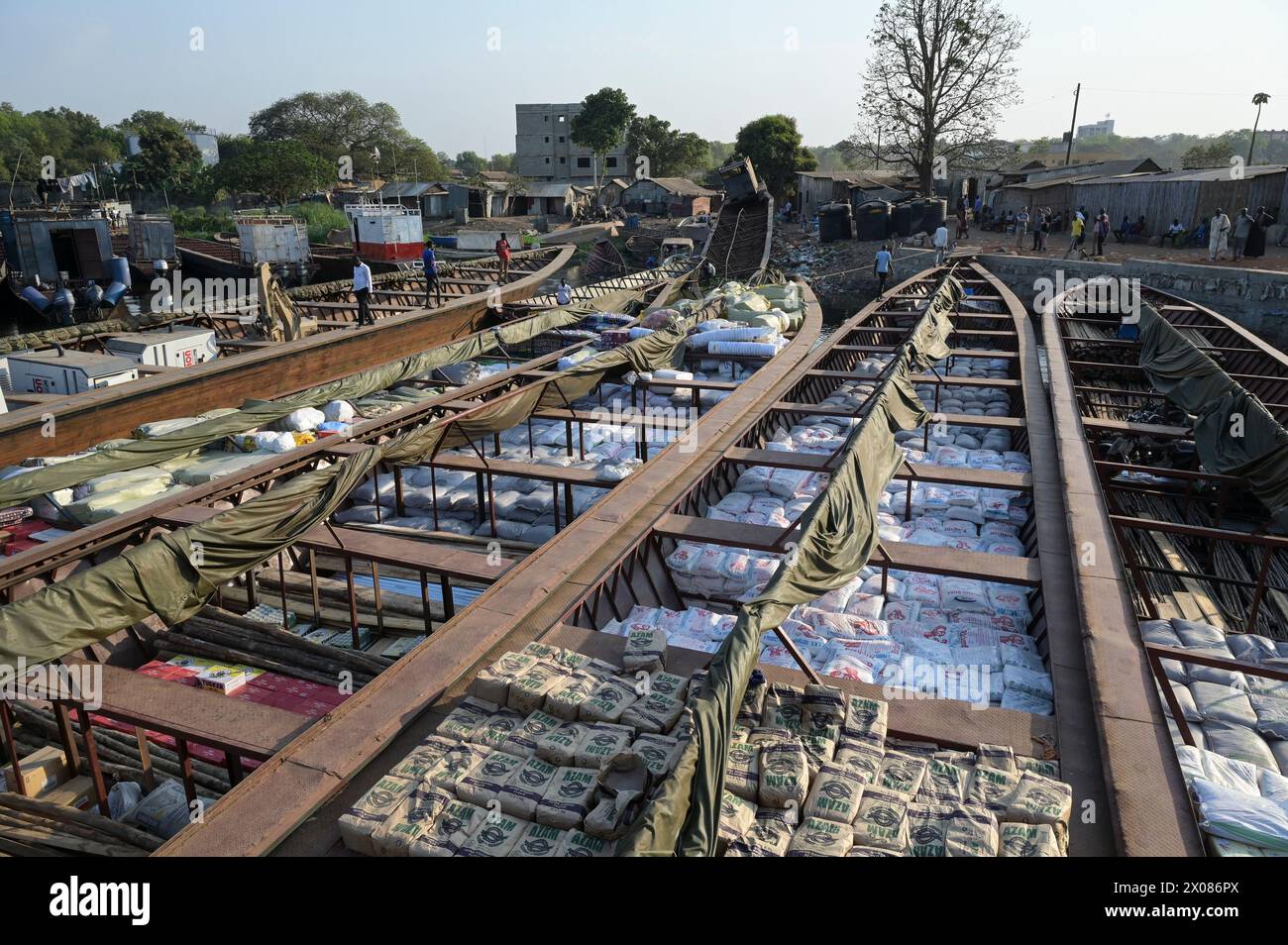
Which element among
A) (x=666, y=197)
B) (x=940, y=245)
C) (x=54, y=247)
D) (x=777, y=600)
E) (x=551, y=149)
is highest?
(x=551, y=149)

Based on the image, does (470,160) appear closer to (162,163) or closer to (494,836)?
(162,163)

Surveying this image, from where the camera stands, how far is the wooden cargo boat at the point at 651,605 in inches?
→ 173

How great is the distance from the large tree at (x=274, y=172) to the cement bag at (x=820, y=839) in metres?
62.1

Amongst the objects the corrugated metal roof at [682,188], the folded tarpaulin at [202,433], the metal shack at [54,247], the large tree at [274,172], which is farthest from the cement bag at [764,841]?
the large tree at [274,172]

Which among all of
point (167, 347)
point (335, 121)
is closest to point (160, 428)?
point (167, 347)

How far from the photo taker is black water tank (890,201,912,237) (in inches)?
1294

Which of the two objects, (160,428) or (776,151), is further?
(776,151)

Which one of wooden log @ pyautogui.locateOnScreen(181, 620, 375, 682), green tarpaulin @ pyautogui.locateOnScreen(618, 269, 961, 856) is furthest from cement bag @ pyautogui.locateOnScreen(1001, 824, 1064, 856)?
wooden log @ pyautogui.locateOnScreen(181, 620, 375, 682)

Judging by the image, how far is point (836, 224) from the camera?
34.8 meters

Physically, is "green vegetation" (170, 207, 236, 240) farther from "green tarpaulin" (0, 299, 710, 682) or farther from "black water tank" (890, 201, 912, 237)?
"green tarpaulin" (0, 299, 710, 682)

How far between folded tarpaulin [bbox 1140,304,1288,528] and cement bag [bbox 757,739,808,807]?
20.8 ft

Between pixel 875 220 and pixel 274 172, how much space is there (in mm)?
42762

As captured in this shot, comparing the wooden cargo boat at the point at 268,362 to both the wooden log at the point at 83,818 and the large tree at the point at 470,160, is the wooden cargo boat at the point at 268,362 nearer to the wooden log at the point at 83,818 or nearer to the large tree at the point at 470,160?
the wooden log at the point at 83,818

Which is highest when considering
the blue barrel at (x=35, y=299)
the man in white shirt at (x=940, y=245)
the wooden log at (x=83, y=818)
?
the man in white shirt at (x=940, y=245)
